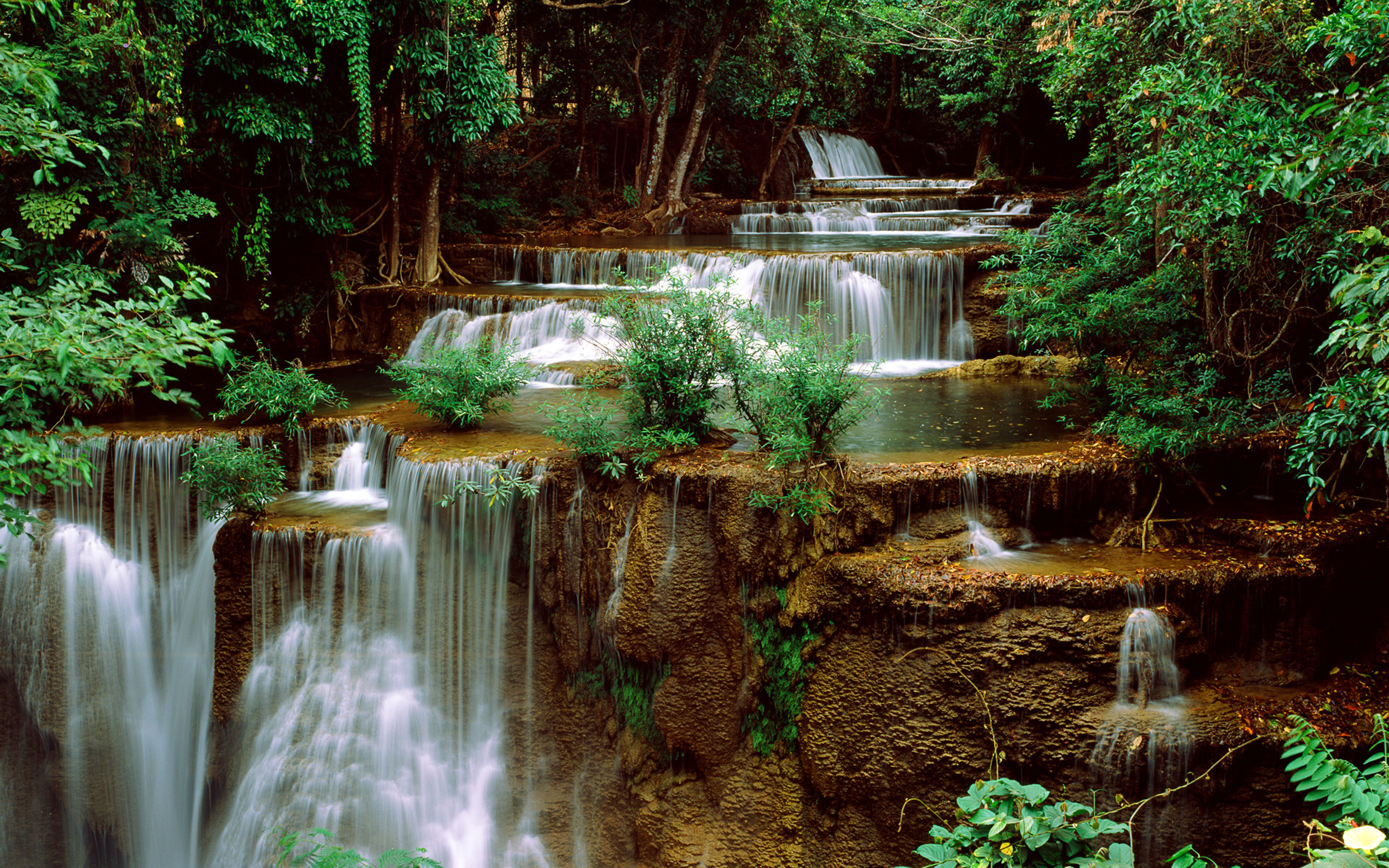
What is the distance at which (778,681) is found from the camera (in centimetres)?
638

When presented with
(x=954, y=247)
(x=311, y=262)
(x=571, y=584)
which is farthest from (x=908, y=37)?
(x=571, y=584)

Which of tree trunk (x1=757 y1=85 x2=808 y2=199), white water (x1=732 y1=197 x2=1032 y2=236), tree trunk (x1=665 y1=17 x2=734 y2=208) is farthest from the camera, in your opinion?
tree trunk (x1=757 y1=85 x2=808 y2=199)

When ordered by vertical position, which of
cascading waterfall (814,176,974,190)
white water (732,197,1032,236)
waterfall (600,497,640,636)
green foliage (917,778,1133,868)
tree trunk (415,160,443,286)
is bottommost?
green foliage (917,778,1133,868)

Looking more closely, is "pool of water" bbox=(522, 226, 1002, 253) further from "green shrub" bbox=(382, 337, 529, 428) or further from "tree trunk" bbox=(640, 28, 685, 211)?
"green shrub" bbox=(382, 337, 529, 428)

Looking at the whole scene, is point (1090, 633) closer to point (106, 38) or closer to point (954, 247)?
point (954, 247)

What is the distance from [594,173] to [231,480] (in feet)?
48.9

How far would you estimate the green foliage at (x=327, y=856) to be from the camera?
5.96 meters

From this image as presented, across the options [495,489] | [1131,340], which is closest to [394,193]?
[495,489]

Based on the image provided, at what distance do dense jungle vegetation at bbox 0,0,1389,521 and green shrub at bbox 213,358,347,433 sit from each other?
0.58m

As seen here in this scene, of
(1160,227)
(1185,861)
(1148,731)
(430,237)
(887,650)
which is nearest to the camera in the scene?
(1185,861)

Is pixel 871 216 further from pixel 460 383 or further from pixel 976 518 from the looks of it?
pixel 976 518

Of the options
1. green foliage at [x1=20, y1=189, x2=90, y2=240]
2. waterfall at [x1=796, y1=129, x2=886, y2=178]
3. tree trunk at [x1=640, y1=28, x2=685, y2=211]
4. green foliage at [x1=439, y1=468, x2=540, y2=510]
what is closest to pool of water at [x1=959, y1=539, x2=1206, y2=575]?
green foliage at [x1=439, y1=468, x2=540, y2=510]

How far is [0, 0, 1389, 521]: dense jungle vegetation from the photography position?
4590 mm

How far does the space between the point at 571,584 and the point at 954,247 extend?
308 inches
